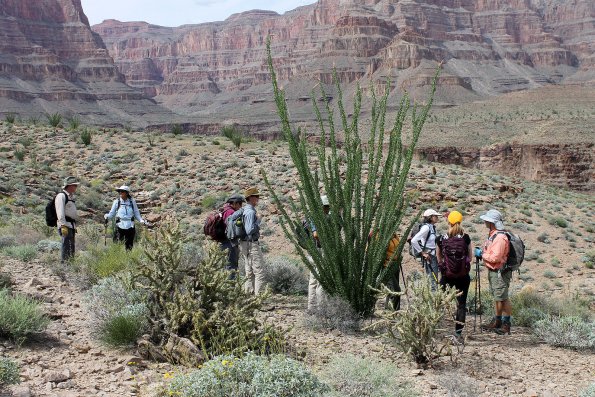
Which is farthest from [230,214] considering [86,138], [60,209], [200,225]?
[86,138]

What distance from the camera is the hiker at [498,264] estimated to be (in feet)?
24.6

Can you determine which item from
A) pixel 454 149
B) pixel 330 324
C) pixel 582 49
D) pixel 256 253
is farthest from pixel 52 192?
pixel 582 49

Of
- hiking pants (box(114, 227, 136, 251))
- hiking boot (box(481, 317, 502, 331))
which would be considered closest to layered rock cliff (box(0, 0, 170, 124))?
hiking pants (box(114, 227, 136, 251))

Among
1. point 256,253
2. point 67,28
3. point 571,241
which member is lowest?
point 571,241

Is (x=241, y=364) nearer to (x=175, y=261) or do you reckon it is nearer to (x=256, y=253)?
(x=175, y=261)

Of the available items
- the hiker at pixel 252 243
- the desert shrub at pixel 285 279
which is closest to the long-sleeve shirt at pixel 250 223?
the hiker at pixel 252 243

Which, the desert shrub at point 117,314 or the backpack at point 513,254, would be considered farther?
the backpack at point 513,254

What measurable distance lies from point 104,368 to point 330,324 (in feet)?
8.72

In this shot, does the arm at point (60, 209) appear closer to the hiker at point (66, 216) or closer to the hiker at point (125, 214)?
the hiker at point (66, 216)

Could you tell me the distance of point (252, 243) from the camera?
27.8 ft

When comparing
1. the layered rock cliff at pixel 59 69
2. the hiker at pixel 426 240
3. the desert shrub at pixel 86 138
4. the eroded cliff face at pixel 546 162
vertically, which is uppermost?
the layered rock cliff at pixel 59 69

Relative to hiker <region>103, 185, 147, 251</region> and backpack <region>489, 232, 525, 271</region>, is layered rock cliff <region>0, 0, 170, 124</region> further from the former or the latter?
backpack <region>489, 232, 525, 271</region>

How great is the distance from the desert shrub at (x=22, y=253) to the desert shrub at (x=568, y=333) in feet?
23.9

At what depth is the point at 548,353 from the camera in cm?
698
